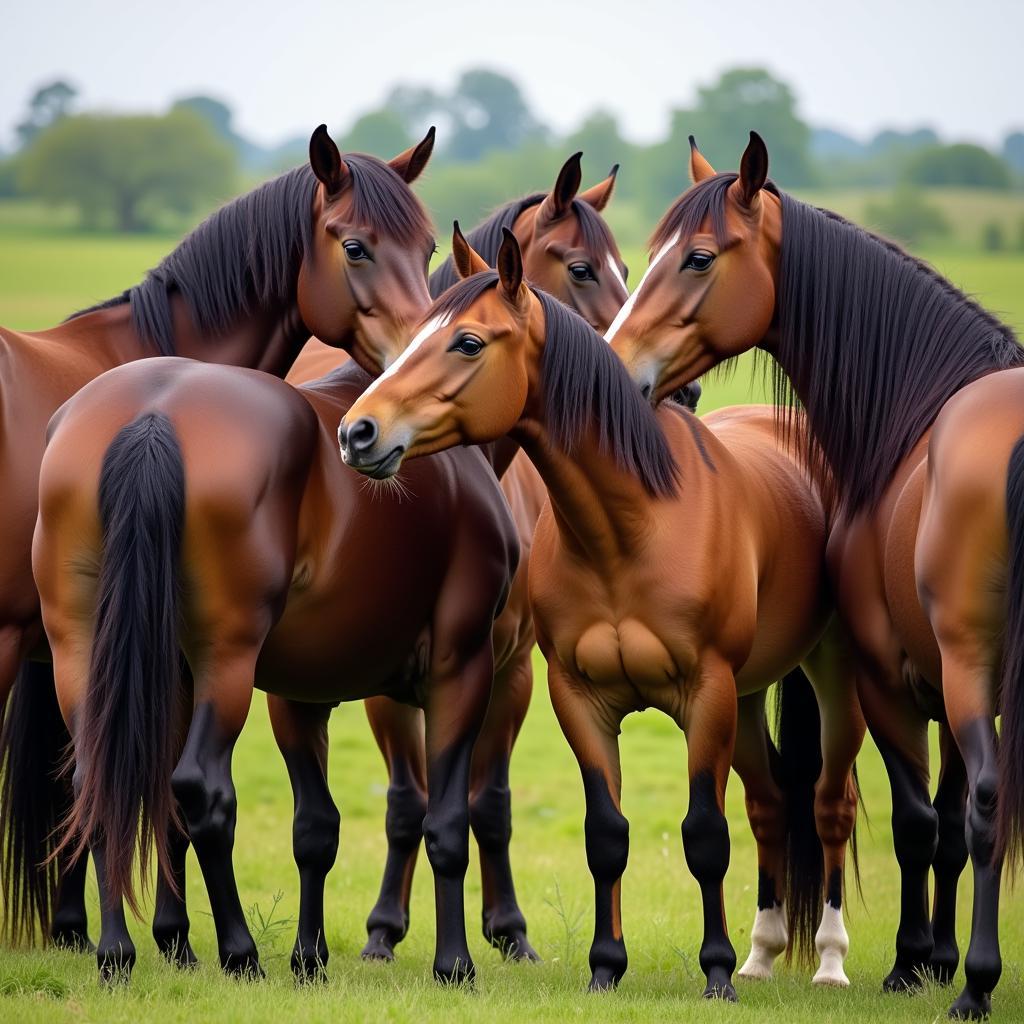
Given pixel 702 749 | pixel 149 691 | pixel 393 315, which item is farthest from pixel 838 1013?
→ pixel 393 315

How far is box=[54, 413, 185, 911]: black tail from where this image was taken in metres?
4.62

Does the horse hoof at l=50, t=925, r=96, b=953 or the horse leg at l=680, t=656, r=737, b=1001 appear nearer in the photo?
the horse leg at l=680, t=656, r=737, b=1001

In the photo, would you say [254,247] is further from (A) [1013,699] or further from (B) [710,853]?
(A) [1013,699]

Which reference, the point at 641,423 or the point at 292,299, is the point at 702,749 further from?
the point at 292,299

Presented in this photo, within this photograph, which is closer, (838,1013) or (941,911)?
(838,1013)

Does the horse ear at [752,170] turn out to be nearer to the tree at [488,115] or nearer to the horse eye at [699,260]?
the horse eye at [699,260]

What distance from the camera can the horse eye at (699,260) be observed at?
227 inches

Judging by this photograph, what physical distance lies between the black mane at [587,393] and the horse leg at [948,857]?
1.67 m

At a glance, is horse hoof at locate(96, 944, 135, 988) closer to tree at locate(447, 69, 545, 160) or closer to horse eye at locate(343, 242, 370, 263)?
horse eye at locate(343, 242, 370, 263)

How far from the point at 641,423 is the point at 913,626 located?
48.0 inches

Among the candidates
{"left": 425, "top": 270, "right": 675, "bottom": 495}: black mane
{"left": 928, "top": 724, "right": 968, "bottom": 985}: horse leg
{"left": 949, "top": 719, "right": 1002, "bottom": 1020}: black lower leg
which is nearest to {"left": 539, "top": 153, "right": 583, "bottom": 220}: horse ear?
{"left": 425, "top": 270, "right": 675, "bottom": 495}: black mane

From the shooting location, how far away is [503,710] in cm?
680

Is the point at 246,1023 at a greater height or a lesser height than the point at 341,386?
lesser

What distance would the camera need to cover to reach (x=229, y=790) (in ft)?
16.0
